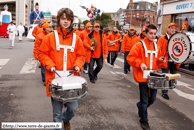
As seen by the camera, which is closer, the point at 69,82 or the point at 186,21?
the point at 69,82

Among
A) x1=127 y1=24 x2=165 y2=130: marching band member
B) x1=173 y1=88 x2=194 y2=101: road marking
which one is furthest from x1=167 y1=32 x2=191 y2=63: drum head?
x1=173 y1=88 x2=194 y2=101: road marking

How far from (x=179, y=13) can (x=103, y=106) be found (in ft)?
57.6

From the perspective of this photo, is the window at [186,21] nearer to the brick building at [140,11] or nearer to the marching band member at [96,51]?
the marching band member at [96,51]

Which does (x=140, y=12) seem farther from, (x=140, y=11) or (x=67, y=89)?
(x=67, y=89)

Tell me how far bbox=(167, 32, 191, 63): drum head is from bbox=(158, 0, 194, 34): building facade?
1428cm

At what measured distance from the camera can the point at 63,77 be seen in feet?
9.66

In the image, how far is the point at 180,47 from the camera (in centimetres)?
409

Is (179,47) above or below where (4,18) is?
below

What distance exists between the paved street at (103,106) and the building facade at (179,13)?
40.6ft

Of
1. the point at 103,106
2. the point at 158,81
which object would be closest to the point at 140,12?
the point at 103,106

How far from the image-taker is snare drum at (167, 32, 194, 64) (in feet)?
12.6

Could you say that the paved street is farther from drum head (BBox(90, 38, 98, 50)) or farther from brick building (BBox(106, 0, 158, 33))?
brick building (BBox(106, 0, 158, 33))

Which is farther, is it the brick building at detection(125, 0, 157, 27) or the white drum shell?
the brick building at detection(125, 0, 157, 27)

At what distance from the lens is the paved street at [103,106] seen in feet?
13.2
